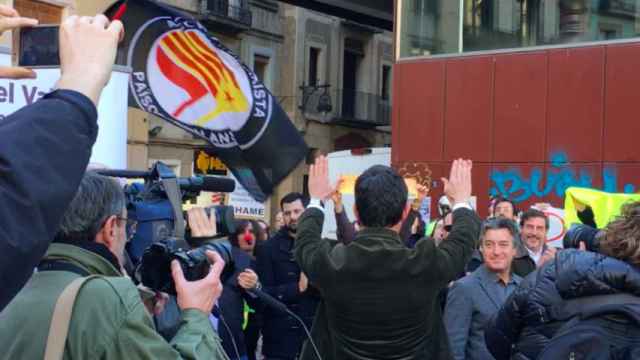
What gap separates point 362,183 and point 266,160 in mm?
2556

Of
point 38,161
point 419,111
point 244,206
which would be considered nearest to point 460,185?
point 38,161

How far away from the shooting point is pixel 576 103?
15.8m

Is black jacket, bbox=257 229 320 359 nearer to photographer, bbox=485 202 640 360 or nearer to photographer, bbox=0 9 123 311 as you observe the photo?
photographer, bbox=485 202 640 360

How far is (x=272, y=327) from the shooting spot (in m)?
6.77

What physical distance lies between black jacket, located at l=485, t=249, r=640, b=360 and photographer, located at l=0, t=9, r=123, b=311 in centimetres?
207

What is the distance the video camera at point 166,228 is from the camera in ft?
7.67

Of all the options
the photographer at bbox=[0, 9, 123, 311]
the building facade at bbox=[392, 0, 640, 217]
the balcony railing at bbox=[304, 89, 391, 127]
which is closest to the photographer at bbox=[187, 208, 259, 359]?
the photographer at bbox=[0, 9, 123, 311]

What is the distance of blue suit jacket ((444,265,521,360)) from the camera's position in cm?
459

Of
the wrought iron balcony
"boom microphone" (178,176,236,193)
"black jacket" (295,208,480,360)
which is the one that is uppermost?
the wrought iron balcony

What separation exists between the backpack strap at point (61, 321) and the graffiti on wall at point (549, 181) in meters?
13.7

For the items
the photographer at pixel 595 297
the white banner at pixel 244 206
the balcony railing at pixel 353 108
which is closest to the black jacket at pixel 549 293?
the photographer at pixel 595 297

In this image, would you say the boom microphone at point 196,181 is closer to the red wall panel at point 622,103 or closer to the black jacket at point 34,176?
the black jacket at point 34,176

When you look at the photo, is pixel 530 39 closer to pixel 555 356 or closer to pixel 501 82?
pixel 501 82

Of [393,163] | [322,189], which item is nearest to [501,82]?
[393,163]
